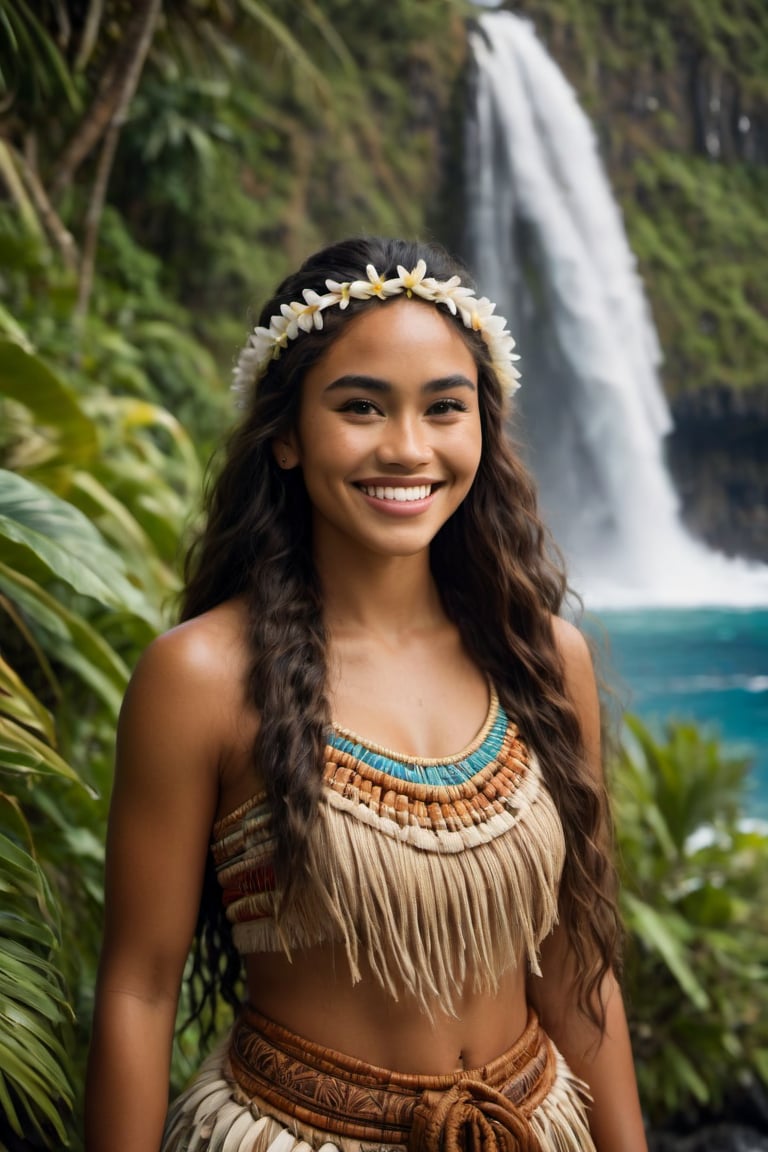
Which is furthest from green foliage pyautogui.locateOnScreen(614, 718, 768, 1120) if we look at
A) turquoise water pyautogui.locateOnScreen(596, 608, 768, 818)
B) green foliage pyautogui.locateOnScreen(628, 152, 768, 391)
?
green foliage pyautogui.locateOnScreen(628, 152, 768, 391)

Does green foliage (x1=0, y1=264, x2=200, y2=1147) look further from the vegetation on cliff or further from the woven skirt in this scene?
the vegetation on cliff

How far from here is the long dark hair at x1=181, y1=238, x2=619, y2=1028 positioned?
1.41m

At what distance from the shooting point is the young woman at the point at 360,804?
4.41ft

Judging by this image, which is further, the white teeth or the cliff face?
the cliff face

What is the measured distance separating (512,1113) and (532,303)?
6.70 meters

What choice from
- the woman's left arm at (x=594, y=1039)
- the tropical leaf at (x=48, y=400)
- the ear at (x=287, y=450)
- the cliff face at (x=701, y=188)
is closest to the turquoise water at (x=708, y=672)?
the cliff face at (x=701, y=188)

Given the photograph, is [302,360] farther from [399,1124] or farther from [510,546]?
[399,1124]

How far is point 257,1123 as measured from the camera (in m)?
1.35

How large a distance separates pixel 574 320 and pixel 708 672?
2912mm

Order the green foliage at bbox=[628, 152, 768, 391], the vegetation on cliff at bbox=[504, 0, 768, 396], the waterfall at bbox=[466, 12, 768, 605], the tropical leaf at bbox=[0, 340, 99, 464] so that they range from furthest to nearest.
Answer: the waterfall at bbox=[466, 12, 768, 605] → the green foliage at bbox=[628, 152, 768, 391] → the vegetation on cliff at bbox=[504, 0, 768, 396] → the tropical leaf at bbox=[0, 340, 99, 464]

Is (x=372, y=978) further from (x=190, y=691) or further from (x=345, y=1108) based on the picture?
(x=190, y=691)

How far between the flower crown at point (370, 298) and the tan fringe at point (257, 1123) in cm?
91

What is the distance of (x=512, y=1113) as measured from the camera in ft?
4.50

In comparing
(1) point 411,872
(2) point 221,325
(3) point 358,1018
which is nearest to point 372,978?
(3) point 358,1018
